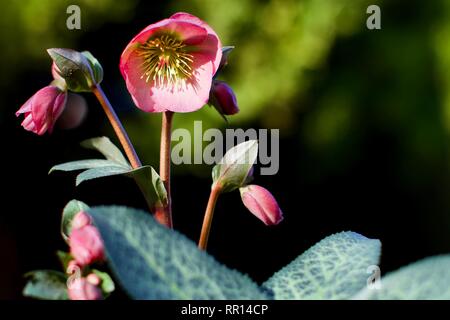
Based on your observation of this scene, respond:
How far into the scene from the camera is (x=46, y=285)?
425mm

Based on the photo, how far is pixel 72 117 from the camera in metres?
1.15

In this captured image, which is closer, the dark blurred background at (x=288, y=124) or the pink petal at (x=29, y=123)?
the pink petal at (x=29, y=123)

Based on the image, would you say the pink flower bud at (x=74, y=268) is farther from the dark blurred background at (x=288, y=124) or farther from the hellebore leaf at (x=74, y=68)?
the dark blurred background at (x=288, y=124)

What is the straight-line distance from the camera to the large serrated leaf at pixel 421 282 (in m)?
0.33

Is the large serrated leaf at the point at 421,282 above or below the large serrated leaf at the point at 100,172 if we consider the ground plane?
below

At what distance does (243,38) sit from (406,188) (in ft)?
3.67

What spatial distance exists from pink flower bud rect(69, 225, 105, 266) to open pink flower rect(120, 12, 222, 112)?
0.19 metres

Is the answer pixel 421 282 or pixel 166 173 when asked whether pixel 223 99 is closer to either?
pixel 166 173

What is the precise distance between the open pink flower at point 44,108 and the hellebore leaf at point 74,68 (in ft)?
0.11

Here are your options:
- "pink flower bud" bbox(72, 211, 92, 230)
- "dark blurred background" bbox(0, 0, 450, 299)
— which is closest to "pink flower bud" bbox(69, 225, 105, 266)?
"pink flower bud" bbox(72, 211, 92, 230)

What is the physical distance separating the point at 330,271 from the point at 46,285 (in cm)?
17

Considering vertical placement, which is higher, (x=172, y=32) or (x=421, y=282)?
(x=172, y=32)

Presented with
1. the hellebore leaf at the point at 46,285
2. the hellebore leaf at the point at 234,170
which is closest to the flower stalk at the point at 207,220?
the hellebore leaf at the point at 234,170

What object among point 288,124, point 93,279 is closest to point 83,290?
point 93,279
